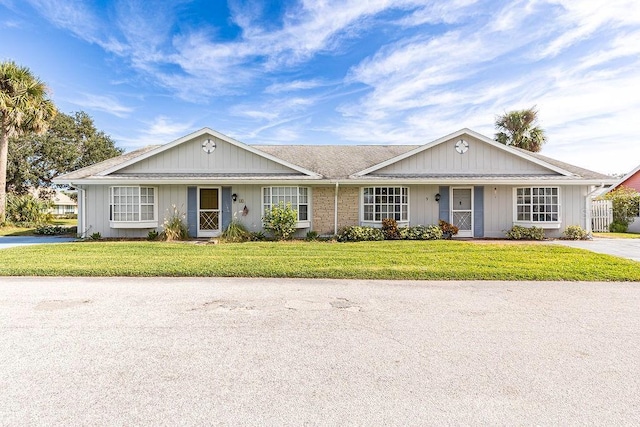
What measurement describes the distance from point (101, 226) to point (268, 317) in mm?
12079

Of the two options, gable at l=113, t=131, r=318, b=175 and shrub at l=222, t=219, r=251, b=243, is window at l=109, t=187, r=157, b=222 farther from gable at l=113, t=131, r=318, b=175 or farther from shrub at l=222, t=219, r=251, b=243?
shrub at l=222, t=219, r=251, b=243

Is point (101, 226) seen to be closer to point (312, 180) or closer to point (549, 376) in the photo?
point (312, 180)

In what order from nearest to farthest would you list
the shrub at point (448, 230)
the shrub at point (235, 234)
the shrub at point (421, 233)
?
the shrub at point (235, 234) < the shrub at point (421, 233) < the shrub at point (448, 230)

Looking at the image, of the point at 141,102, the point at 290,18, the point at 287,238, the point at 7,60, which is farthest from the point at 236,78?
the point at 7,60

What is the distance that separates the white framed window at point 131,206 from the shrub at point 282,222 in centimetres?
489

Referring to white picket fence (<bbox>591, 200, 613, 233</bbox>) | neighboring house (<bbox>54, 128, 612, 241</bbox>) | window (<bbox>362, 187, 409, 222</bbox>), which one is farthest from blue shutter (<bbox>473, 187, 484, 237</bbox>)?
white picket fence (<bbox>591, 200, 613, 233</bbox>)

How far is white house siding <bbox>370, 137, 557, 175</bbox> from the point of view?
44.1 ft

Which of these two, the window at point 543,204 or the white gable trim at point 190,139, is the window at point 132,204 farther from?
the window at point 543,204

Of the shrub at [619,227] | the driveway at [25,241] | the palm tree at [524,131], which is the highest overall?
the palm tree at [524,131]

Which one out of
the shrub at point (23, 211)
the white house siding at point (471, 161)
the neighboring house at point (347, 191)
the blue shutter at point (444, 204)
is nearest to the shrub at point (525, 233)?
the neighboring house at point (347, 191)

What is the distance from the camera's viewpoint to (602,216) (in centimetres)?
1706

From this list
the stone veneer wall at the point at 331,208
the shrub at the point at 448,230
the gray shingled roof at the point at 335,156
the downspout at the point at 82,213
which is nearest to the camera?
the downspout at the point at 82,213

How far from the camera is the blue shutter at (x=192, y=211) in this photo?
43.1 feet

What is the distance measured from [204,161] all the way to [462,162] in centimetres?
1110
